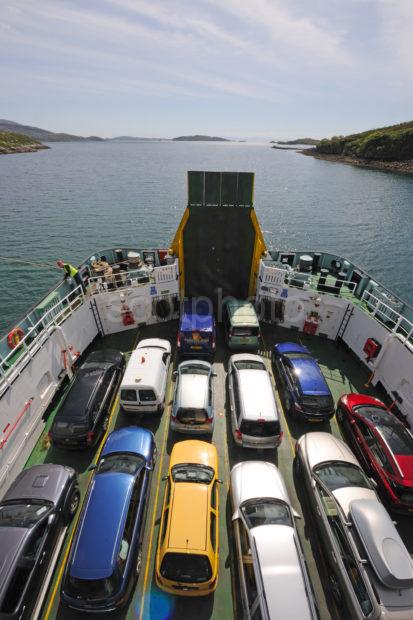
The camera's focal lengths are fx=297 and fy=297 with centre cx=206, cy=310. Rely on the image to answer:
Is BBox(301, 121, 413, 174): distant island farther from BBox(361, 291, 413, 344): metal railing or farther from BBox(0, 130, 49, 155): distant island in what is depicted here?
BBox(0, 130, 49, 155): distant island

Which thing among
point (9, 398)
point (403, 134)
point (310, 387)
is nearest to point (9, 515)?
point (9, 398)

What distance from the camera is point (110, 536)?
270 inches

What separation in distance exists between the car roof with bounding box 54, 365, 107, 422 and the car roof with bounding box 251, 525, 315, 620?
6.42m

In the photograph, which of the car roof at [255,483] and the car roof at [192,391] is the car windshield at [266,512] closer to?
the car roof at [255,483]

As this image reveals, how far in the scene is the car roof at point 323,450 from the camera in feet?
29.5

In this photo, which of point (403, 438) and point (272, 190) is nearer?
point (403, 438)

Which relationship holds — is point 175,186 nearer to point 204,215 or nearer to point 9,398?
point 204,215

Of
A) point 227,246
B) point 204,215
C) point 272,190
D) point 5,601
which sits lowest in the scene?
point 272,190

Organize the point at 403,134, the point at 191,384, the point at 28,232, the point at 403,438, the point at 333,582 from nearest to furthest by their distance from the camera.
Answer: the point at 333,582
the point at 403,438
the point at 191,384
the point at 28,232
the point at 403,134

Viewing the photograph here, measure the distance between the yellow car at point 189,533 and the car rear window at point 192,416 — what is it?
5.60ft

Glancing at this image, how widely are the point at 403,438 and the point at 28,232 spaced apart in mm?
45746

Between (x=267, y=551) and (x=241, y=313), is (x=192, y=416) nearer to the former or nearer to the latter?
(x=267, y=551)

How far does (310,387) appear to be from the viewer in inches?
442

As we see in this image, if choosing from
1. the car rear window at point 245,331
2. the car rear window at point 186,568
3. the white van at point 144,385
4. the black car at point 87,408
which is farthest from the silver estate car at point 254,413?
the black car at point 87,408
